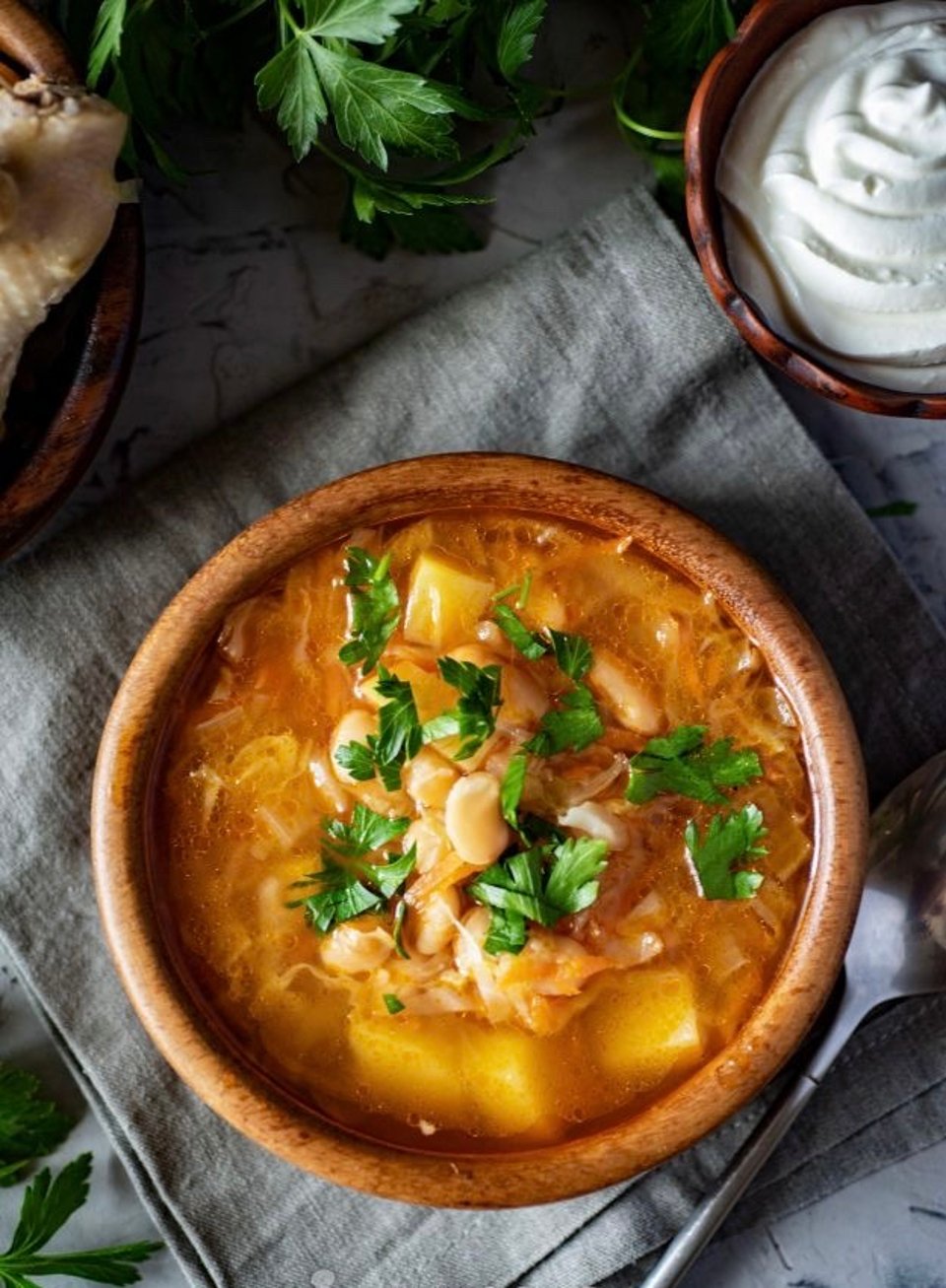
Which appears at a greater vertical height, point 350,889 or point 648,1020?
point 350,889

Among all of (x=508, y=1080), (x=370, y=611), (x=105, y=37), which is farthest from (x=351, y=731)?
(x=105, y=37)

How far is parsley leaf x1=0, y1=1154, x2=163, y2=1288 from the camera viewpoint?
2523 mm

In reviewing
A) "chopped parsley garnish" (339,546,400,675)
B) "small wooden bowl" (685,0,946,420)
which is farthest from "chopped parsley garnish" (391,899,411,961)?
"small wooden bowl" (685,0,946,420)

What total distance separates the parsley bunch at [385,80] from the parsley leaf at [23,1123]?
1.51 metres

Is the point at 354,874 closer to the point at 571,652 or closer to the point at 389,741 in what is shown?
the point at 389,741

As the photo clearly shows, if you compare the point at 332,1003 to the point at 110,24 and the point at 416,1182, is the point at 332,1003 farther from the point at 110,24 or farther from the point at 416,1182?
the point at 110,24

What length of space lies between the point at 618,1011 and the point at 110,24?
5.27 ft

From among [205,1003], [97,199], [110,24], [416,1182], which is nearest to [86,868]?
[205,1003]

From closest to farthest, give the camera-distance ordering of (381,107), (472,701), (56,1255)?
(472,701) → (381,107) → (56,1255)

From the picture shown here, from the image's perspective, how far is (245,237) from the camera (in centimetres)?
269

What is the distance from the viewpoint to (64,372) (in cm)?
237

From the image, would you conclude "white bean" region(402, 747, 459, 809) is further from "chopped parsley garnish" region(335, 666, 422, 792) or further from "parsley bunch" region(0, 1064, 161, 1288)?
"parsley bunch" region(0, 1064, 161, 1288)

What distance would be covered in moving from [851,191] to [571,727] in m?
0.94

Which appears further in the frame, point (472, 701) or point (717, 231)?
point (717, 231)
